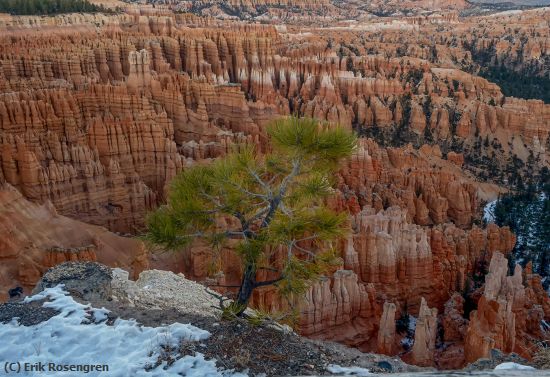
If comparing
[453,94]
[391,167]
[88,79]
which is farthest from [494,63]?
[88,79]

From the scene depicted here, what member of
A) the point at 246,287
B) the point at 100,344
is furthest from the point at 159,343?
the point at 246,287

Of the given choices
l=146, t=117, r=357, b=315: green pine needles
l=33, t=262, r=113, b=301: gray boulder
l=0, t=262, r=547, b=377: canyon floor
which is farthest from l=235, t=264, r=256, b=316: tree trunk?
l=33, t=262, r=113, b=301: gray boulder

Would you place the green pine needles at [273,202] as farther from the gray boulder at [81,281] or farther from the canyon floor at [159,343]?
the gray boulder at [81,281]

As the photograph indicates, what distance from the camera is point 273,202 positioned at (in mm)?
6617

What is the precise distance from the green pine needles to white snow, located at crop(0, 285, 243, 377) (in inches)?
43.4

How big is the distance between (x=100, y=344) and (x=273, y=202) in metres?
2.73

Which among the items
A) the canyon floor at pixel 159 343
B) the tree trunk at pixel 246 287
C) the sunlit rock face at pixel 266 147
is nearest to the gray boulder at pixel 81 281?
the canyon floor at pixel 159 343

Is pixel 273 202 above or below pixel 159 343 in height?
above

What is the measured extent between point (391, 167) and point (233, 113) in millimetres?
10038

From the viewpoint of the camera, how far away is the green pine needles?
646 cm

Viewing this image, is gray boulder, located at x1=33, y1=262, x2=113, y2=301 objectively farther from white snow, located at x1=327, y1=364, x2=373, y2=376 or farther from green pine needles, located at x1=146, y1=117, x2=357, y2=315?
white snow, located at x1=327, y1=364, x2=373, y2=376

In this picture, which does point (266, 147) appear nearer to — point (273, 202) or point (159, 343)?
point (273, 202)

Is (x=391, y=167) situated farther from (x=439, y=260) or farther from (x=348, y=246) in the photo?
(x=348, y=246)

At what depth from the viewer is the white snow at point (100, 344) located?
539 centimetres
